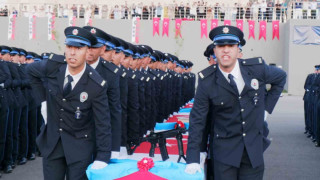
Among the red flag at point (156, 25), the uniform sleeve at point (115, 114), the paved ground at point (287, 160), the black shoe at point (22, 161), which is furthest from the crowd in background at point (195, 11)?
the uniform sleeve at point (115, 114)

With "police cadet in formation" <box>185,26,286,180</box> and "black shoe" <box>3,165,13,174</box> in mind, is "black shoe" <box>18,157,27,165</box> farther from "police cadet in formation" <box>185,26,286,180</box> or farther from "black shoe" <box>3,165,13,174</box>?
"police cadet in formation" <box>185,26,286,180</box>

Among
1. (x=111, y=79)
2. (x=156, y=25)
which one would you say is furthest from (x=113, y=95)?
(x=156, y=25)

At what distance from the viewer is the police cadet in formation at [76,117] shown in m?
3.26

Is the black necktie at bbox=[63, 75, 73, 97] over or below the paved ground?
over

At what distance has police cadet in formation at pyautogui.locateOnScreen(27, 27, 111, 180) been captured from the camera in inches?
128

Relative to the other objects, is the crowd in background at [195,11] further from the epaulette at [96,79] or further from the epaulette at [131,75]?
the epaulette at [96,79]

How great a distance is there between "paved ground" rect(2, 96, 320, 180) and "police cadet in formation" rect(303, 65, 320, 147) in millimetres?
180

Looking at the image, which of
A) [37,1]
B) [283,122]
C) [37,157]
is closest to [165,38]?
[37,1]

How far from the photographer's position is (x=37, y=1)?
33.3 m

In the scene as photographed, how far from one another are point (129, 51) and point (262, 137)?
2.61 meters

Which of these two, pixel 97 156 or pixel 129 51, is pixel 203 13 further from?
pixel 97 156

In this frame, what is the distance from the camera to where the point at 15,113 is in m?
6.65

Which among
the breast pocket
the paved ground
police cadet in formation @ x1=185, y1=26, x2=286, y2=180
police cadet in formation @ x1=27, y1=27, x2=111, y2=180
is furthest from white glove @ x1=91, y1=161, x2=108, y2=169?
the paved ground

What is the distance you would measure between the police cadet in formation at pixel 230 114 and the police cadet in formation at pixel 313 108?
629 cm
